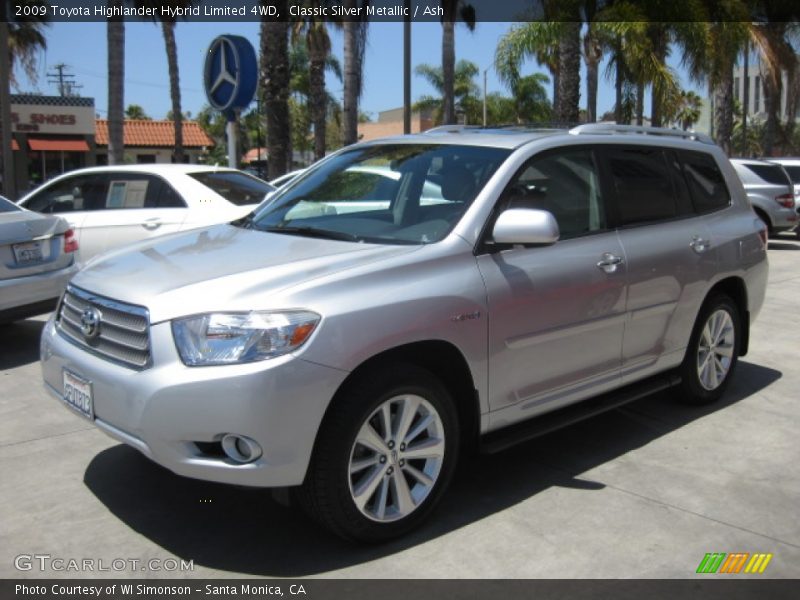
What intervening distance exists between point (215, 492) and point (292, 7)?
1006 inches

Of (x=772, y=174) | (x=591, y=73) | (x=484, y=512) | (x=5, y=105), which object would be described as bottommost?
(x=484, y=512)

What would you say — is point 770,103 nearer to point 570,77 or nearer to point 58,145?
point 570,77

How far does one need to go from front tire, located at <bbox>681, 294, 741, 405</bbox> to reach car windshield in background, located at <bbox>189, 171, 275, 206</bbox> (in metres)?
4.87

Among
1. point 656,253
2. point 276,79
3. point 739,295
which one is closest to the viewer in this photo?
point 656,253

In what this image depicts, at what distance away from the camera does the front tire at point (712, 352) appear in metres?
5.41

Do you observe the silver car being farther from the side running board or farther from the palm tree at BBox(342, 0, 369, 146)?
the palm tree at BBox(342, 0, 369, 146)

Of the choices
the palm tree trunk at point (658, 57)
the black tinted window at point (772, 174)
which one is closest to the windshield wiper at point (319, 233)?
the black tinted window at point (772, 174)

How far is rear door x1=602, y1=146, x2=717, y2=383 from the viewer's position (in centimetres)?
472

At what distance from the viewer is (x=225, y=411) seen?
315cm

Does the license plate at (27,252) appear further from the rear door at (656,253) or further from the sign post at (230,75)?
the rear door at (656,253)

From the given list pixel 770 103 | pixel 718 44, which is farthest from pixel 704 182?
pixel 770 103

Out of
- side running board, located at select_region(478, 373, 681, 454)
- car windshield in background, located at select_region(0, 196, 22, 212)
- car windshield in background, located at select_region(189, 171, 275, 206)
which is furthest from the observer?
car windshield in background, located at select_region(189, 171, 275, 206)

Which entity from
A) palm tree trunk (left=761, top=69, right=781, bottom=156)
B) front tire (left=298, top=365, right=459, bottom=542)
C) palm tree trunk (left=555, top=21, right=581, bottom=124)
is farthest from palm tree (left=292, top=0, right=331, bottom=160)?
front tire (left=298, top=365, right=459, bottom=542)
